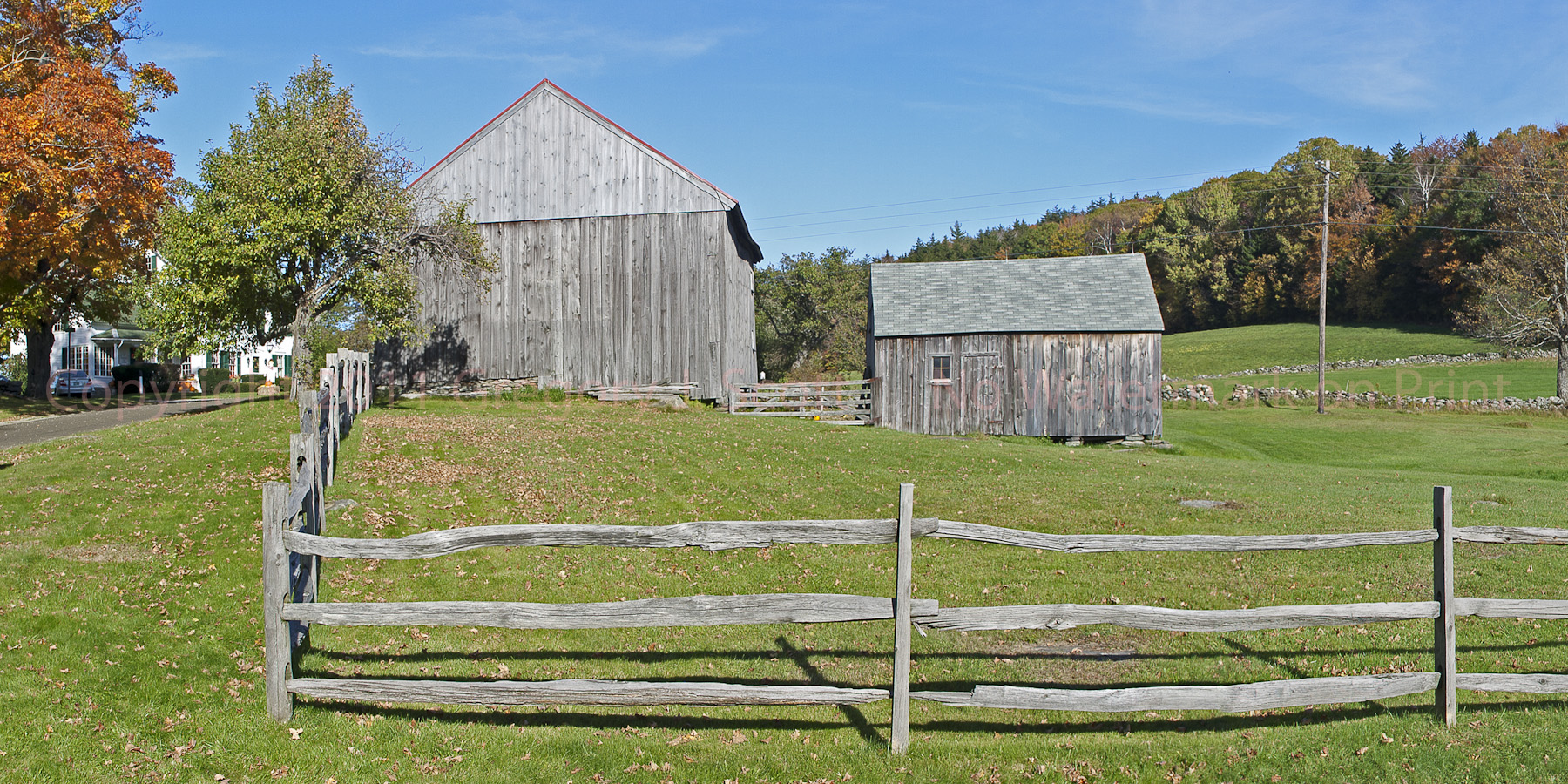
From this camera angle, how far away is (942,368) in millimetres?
31906

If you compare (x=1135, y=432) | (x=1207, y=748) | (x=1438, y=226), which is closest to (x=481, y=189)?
(x=1135, y=432)

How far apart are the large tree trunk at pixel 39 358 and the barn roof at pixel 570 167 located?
17226 millimetres

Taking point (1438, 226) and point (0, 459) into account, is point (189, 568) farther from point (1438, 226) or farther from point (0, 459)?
point (1438, 226)

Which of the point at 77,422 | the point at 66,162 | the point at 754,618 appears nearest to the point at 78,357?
the point at 66,162

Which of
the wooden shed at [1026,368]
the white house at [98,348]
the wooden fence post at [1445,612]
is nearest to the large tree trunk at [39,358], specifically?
the white house at [98,348]

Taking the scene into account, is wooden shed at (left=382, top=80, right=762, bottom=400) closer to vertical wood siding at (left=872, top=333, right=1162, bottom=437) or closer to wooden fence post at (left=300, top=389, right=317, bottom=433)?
vertical wood siding at (left=872, top=333, right=1162, bottom=437)

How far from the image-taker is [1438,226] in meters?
66.2

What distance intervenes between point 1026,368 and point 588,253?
14.8m

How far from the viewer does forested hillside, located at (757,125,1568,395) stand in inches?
1927

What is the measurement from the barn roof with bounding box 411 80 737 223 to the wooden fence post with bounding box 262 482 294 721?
1004 inches

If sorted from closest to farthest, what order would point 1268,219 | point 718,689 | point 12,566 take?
point 718,689 < point 12,566 < point 1268,219

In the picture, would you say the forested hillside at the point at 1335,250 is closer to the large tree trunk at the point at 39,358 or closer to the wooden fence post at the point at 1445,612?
the large tree trunk at the point at 39,358

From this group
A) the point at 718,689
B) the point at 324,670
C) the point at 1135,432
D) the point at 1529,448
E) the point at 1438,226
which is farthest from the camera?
the point at 1438,226

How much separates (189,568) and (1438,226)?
7744 cm
